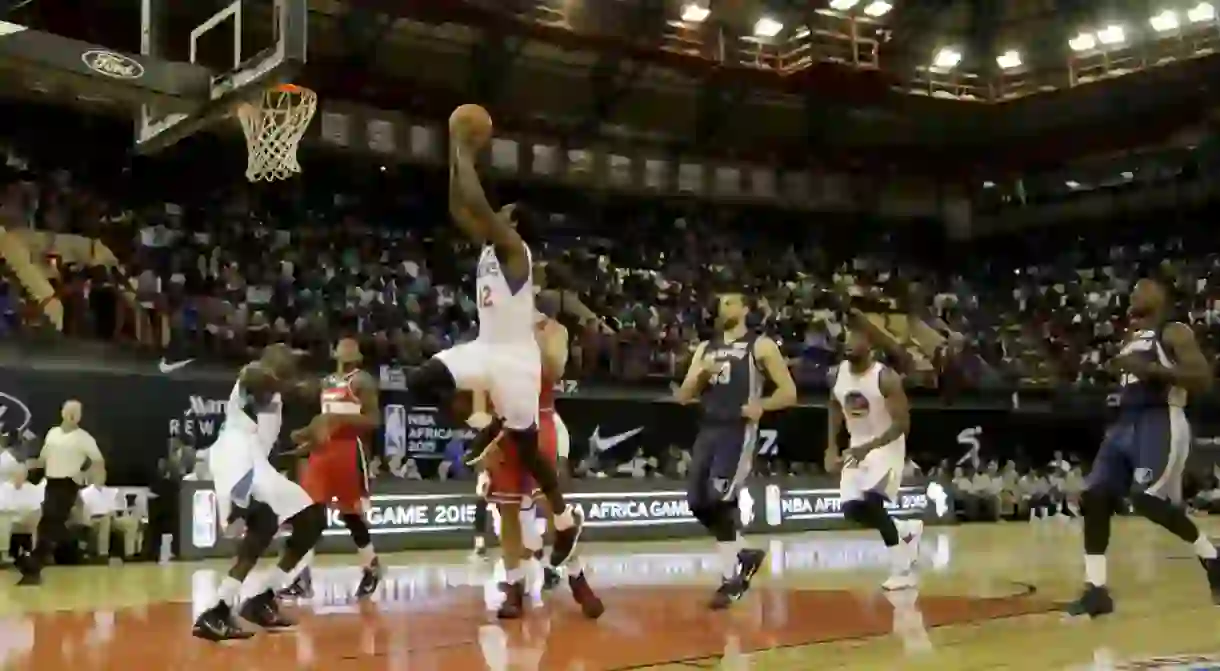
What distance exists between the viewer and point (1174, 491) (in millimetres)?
7895

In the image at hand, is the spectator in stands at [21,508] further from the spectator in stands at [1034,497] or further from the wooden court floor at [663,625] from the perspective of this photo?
the spectator in stands at [1034,497]

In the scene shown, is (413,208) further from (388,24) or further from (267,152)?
(267,152)

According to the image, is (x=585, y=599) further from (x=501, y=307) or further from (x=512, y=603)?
(x=501, y=307)

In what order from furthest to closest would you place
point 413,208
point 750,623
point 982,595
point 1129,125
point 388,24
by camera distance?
1. point 1129,125
2. point 413,208
3. point 388,24
4. point 982,595
5. point 750,623

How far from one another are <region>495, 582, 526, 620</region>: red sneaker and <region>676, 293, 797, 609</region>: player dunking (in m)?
1.48

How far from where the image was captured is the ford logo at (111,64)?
9633 millimetres

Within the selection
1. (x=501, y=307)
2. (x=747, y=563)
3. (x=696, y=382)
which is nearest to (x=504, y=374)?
(x=501, y=307)

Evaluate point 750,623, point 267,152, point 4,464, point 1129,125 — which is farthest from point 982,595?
point 1129,125

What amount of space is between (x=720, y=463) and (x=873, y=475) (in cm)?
157

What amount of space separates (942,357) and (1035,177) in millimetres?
8266

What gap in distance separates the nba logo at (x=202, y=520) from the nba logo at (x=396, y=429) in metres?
5.15

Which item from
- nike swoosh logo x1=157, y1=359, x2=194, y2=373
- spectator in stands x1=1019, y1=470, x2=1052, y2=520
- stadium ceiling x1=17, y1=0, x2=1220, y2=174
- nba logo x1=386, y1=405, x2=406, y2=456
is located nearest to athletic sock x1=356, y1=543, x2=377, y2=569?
nike swoosh logo x1=157, y1=359, x2=194, y2=373

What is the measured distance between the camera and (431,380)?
6.02 metres

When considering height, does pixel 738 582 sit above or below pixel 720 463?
below
